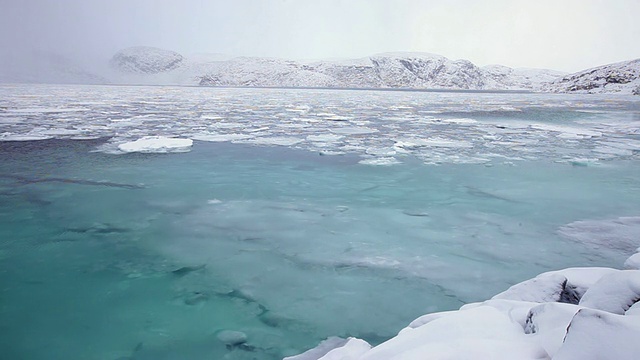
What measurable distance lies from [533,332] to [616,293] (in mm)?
482

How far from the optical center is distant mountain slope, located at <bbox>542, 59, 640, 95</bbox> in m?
64.8

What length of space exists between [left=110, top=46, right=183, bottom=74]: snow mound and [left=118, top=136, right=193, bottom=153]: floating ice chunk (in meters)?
157

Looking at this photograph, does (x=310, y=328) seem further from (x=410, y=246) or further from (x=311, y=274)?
(x=410, y=246)

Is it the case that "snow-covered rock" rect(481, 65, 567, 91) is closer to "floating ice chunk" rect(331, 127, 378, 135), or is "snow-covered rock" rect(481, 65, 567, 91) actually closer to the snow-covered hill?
the snow-covered hill

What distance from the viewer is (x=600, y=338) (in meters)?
1.28

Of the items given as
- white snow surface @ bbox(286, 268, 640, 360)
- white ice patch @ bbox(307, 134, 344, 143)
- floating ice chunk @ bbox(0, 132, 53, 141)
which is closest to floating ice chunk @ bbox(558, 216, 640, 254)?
white snow surface @ bbox(286, 268, 640, 360)

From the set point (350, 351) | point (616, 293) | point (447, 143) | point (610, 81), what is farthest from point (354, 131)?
point (610, 81)

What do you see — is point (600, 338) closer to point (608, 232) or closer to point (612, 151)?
point (608, 232)

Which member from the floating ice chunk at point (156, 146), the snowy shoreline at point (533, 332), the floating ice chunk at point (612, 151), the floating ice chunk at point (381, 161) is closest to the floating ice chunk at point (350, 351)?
the snowy shoreline at point (533, 332)

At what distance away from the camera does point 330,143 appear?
8.91m

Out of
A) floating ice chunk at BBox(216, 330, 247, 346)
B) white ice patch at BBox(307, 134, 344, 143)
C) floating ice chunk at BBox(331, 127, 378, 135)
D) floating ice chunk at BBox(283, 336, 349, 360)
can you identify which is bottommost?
floating ice chunk at BBox(216, 330, 247, 346)

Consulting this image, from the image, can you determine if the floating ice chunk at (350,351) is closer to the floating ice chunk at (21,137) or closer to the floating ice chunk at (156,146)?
the floating ice chunk at (156,146)

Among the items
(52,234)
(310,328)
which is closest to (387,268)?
(310,328)

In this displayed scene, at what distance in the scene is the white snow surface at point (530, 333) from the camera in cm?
127
